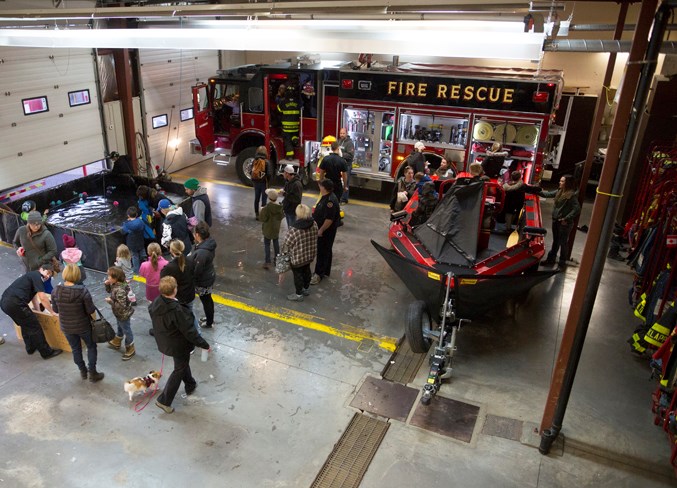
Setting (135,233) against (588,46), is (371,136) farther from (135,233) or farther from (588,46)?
(588,46)

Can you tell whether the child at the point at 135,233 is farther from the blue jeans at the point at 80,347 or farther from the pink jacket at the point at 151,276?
the blue jeans at the point at 80,347

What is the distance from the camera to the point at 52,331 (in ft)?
20.7

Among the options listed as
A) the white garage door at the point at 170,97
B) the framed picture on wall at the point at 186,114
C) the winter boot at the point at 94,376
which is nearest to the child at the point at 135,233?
the winter boot at the point at 94,376

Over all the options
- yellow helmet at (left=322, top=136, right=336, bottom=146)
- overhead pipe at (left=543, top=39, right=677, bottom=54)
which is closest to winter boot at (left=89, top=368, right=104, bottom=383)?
overhead pipe at (left=543, top=39, right=677, bottom=54)

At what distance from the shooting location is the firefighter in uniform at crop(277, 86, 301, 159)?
485 inches

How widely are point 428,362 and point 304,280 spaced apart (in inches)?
92.5

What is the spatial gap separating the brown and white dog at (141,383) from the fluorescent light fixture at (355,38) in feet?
13.0

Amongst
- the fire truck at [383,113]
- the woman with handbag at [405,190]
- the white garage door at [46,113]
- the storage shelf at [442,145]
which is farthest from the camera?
the storage shelf at [442,145]

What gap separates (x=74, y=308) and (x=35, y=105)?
23.1ft

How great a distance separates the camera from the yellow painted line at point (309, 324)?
22.7 feet

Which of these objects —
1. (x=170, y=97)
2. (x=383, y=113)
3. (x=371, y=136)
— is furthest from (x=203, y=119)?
(x=383, y=113)

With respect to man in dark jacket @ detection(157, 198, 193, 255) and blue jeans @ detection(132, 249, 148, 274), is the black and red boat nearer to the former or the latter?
man in dark jacket @ detection(157, 198, 193, 255)

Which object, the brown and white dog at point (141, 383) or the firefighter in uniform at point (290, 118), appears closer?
the brown and white dog at point (141, 383)

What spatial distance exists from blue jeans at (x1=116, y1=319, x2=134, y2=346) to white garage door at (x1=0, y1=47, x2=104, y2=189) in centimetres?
574
